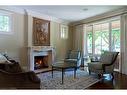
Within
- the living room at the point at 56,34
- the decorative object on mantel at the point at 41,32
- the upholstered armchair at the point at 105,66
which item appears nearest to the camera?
the upholstered armchair at the point at 105,66

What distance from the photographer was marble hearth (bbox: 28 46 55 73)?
4805mm

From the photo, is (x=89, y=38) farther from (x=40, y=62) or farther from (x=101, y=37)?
(x=40, y=62)

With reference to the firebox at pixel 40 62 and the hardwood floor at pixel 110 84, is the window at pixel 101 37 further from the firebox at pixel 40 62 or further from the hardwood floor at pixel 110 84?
the firebox at pixel 40 62

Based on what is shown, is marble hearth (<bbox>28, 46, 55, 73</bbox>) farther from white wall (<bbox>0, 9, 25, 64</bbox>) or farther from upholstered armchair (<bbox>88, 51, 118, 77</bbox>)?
upholstered armchair (<bbox>88, 51, 118, 77</bbox>)

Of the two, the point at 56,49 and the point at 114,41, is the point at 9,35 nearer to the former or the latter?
the point at 56,49

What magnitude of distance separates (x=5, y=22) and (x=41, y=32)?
132 cm

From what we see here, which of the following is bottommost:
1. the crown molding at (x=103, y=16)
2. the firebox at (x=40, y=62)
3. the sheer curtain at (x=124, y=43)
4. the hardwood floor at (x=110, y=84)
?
the hardwood floor at (x=110, y=84)

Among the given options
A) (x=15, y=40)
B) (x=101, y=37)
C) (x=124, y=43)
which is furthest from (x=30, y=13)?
(x=124, y=43)

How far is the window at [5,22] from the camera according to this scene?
4.23m

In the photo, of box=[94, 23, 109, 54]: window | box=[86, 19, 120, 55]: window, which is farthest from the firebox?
box=[94, 23, 109, 54]: window

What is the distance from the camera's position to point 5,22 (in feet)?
14.2

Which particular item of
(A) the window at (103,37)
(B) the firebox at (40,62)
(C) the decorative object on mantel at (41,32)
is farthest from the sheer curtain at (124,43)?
(B) the firebox at (40,62)

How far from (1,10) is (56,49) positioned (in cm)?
262
